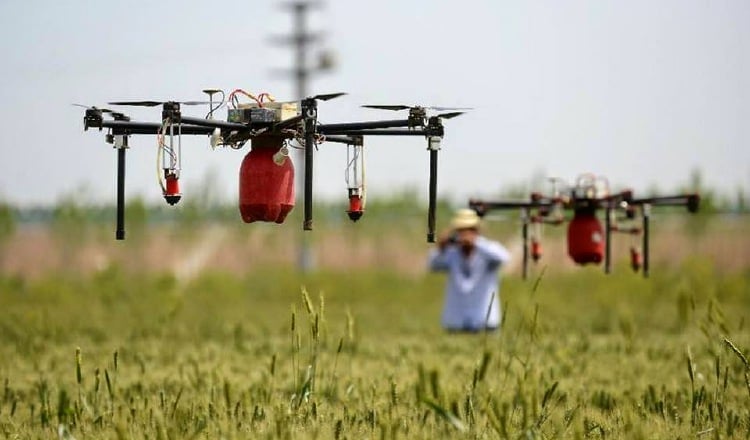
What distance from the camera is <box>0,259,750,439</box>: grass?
615cm

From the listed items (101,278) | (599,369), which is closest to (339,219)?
(101,278)

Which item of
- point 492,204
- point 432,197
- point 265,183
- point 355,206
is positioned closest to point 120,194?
point 265,183

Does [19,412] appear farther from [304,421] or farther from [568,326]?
[568,326]

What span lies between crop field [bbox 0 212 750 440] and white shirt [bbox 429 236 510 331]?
0.92 ft

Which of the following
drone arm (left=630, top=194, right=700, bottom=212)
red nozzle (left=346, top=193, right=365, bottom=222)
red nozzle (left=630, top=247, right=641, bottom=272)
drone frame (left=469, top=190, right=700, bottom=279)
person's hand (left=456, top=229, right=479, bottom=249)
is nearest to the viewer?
red nozzle (left=346, top=193, right=365, bottom=222)

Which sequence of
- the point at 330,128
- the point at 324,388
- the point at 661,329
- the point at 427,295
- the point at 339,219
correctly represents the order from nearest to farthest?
the point at 330,128 → the point at 324,388 → the point at 661,329 → the point at 427,295 → the point at 339,219

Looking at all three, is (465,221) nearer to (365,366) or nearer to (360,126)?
(365,366)

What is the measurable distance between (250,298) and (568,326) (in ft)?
32.4

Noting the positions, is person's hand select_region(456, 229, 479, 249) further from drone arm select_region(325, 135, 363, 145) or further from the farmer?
drone arm select_region(325, 135, 363, 145)

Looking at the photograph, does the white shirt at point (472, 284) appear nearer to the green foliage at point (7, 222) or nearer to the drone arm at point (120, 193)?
the drone arm at point (120, 193)

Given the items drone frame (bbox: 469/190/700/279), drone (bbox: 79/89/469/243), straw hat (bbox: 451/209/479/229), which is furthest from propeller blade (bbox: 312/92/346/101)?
straw hat (bbox: 451/209/479/229)

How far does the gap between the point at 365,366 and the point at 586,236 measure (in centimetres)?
207

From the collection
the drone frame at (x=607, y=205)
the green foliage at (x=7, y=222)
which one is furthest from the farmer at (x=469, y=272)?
the green foliage at (x=7, y=222)

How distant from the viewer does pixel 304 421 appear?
630cm
